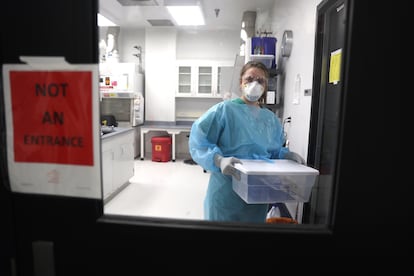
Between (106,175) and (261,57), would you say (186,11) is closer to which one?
(261,57)

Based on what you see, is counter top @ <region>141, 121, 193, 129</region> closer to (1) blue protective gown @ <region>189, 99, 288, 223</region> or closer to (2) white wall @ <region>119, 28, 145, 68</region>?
(2) white wall @ <region>119, 28, 145, 68</region>

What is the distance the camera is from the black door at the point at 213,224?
0.43 metres

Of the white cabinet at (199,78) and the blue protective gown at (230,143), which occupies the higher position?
the white cabinet at (199,78)

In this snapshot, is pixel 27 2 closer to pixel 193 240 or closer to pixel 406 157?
pixel 193 240

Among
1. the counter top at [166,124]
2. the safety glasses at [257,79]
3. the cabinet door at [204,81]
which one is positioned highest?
the cabinet door at [204,81]

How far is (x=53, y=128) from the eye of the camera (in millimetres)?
488

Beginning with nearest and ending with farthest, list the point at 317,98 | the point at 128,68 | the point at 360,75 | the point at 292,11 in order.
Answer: the point at 360,75
the point at 317,98
the point at 292,11
the point at 128,68

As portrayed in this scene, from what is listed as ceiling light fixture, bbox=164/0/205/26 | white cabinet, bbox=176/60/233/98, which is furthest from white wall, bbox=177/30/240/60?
ceiling light fixture, bbox=164/0/205/26

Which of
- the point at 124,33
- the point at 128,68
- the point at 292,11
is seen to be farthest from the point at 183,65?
the point at 292,11

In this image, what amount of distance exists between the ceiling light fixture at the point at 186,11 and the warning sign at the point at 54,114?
330 cm

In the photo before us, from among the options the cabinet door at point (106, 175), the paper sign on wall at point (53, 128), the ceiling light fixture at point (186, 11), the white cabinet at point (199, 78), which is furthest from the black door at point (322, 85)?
the white cabinet at point (199, 78)

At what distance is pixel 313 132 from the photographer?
195 centimetres

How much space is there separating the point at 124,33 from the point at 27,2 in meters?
5.62

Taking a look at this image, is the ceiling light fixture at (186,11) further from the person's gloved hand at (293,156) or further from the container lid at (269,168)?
the container lid at (269,168)
